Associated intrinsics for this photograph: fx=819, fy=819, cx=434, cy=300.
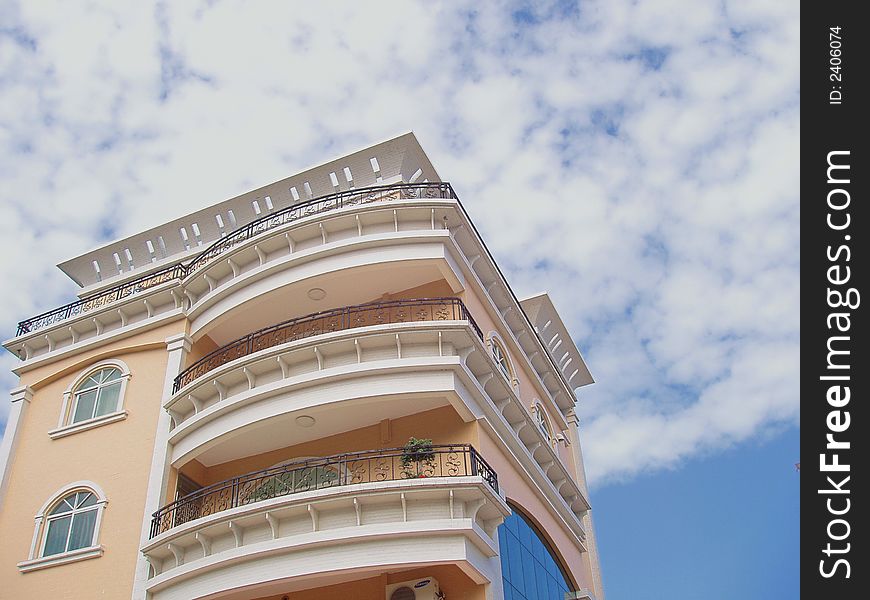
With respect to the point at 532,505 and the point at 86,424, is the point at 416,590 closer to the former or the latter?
the point at 532,505

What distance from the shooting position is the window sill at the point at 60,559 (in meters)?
17.9

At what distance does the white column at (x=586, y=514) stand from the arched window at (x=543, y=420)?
2.71 m

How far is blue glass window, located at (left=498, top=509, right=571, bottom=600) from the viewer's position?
1747 cm

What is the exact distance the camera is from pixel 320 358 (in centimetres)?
1766

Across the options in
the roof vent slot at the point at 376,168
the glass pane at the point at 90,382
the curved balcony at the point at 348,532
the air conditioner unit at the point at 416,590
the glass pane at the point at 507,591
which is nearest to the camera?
the curved balcony at the point at 348,532

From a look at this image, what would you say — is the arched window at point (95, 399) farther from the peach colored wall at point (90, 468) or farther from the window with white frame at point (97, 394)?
the peach colored wall at point (90, 468)

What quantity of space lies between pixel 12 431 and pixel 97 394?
2.57 metres

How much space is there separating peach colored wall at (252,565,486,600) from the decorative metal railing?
8.89 meters

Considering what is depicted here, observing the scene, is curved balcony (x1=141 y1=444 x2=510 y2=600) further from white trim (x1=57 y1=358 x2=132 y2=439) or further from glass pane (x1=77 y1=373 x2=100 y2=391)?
glass pane (x1=77 y1=373 x2=100 y2=391)

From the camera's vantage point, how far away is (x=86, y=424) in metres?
20.5

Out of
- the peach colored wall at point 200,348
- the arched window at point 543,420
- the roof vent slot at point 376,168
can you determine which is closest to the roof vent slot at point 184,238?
the peach colored wall at point 200,348

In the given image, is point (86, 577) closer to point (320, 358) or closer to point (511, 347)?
point (320, 358)

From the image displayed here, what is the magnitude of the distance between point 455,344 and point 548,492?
5.98 meters

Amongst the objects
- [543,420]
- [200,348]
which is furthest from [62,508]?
[543,420]
